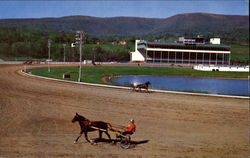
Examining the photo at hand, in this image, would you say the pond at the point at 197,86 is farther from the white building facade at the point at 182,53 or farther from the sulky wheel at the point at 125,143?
the white building facade at the point at 182,53

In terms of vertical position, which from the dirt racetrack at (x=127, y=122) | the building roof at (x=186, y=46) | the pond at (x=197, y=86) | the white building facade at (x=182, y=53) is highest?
the building roof at (x=186, y=46)

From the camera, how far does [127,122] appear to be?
50.9 feet

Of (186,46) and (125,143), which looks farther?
(186,46)

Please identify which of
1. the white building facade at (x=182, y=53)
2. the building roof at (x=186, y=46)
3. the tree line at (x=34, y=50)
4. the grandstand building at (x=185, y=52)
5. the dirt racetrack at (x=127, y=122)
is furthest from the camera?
the building roof at (x=186, y=46)

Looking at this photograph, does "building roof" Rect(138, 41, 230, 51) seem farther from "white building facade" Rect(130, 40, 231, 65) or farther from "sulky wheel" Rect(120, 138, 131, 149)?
"sulky wheel" Rect(120, 138, 131, 149)

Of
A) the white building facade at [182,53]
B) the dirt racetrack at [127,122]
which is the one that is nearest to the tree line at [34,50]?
the white building facade at [182,53]

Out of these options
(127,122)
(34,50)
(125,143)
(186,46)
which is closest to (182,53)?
(186,46)

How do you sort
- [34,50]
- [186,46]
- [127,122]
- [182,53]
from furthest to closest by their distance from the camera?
1. [186,46]
2. [34,50]
3. [182,53]
4. [127,122]

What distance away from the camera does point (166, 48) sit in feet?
365

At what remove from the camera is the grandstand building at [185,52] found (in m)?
110

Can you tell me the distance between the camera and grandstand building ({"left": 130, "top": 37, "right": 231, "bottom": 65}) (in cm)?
11012

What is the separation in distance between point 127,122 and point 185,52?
10374 centimetres

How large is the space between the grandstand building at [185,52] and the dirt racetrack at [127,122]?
8595 centimetres

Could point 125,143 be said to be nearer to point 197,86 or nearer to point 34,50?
point 197,86
